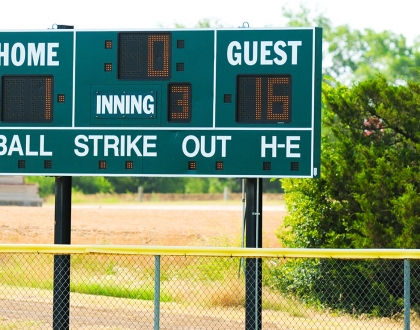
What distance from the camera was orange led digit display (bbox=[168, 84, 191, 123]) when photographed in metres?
10.9

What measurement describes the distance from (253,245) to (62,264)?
2.38m

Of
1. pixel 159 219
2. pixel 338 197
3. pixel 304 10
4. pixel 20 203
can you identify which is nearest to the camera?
pixel 338 197

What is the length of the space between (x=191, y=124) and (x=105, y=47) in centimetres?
151

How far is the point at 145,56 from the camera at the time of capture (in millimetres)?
11000

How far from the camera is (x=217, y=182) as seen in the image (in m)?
61.4

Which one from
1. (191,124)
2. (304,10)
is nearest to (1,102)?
(191,124)

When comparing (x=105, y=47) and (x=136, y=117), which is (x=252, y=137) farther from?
(x=105, y=47)

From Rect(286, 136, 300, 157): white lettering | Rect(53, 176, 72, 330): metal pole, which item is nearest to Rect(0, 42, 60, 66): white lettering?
Rect(53, 176, 72, 330): metal pole

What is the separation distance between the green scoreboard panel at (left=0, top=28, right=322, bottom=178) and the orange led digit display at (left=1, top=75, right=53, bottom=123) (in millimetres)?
13

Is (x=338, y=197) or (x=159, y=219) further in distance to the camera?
(x=159, y=219)

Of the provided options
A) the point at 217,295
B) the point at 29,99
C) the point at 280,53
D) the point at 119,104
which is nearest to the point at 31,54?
the point at 29,99

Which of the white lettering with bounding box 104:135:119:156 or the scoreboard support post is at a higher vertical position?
the white lettering with bounding box 104:135:119:156

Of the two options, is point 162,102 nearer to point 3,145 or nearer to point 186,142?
point 186,142

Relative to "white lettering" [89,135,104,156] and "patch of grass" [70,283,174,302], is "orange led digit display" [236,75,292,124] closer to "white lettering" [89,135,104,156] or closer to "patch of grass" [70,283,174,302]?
"white lettering" [89,135,104,156]
